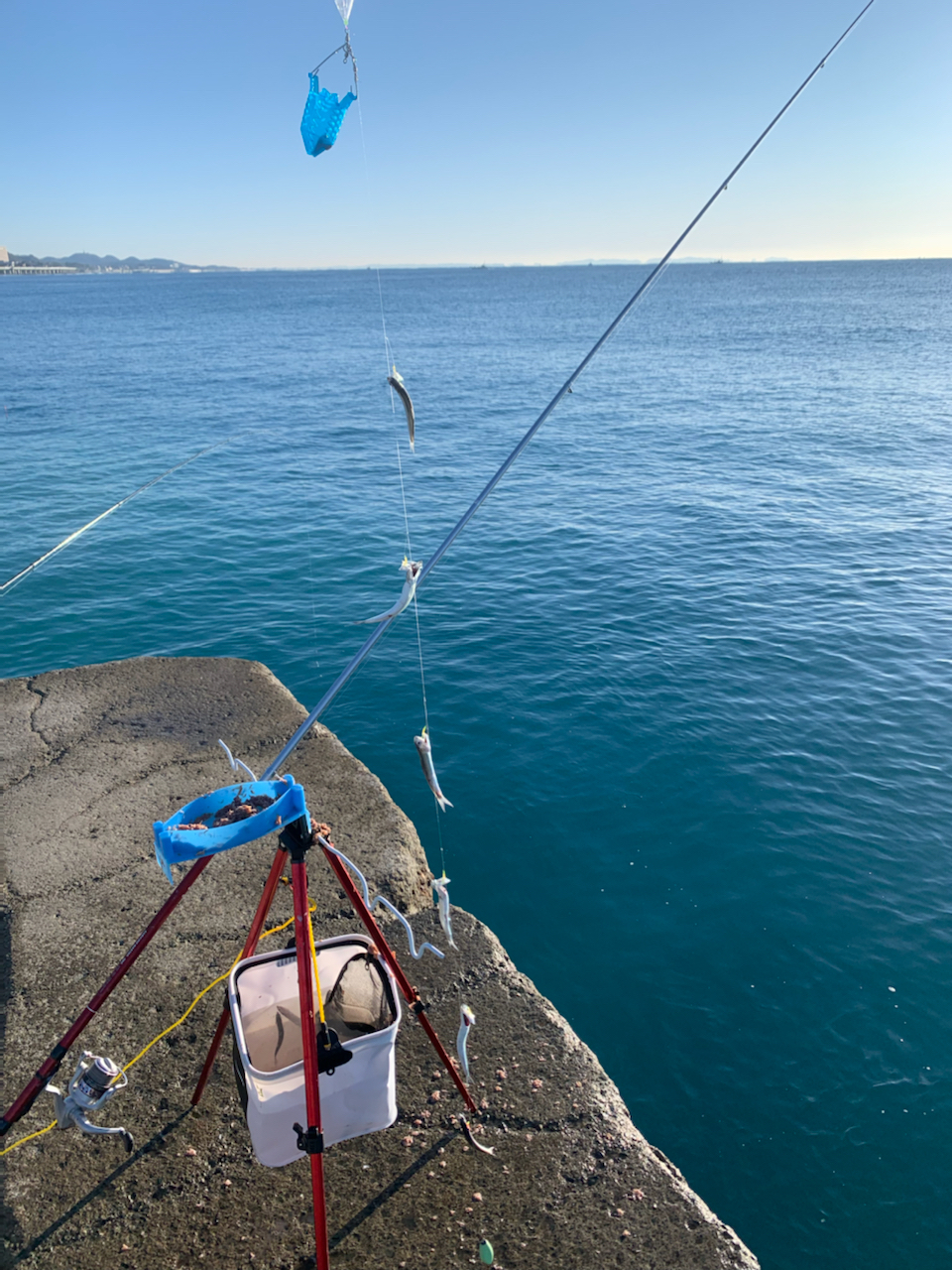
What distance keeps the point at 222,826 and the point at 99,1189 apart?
261cm

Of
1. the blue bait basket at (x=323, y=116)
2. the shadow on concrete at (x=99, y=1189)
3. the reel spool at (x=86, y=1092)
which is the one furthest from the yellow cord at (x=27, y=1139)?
the blue bait basket at (x=323, y=116)

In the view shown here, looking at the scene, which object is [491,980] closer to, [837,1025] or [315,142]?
[837,1025]

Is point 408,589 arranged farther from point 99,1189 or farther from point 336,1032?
point 99,1189

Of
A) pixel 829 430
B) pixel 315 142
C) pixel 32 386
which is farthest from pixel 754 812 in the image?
pixel 32 386

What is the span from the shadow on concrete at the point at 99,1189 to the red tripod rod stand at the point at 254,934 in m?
0.19

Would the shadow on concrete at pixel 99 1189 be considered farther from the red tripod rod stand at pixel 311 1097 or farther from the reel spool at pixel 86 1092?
the red tripod rod stand at pixel 311 1097

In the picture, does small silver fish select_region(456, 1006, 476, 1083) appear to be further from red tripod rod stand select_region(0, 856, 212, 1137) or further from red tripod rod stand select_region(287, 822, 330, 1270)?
red tripod rod stand select_region(0, 856, 212, 1137)

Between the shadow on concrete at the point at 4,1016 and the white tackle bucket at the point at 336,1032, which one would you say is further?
the shadow on concrete at the point at 4,1016

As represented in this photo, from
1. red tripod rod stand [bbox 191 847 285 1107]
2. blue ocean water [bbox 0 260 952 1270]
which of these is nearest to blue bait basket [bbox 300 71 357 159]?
red tripod rod stand [bbox 191 847 285 1107]

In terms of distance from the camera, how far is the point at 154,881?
6.97 metres

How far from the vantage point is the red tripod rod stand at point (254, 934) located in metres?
4.48

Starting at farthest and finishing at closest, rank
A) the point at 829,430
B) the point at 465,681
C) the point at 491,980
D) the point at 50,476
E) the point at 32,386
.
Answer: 1. the point at 32,386
2. the point at 829,430
3. the point at 50,476
4. the point at 465,681
5. the point at 491,980

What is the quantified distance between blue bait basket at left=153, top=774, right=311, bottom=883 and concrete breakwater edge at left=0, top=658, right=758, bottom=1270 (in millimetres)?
2186

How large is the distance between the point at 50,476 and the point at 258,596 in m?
11.5
